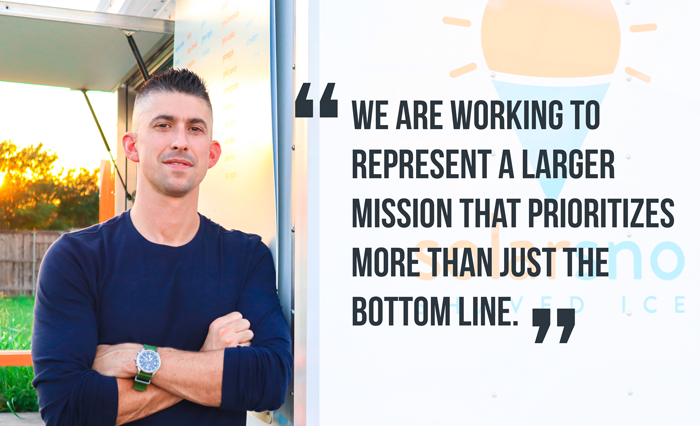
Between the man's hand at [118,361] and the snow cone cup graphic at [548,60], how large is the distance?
0.96 meters

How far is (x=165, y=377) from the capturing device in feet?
4.43

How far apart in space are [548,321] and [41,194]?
14.0 feet

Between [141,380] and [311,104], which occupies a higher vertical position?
[311,104]

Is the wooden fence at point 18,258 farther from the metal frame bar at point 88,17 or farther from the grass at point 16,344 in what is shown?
the metal frame bar at point 88,17

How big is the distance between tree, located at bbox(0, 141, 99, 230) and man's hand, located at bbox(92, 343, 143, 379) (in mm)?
3347

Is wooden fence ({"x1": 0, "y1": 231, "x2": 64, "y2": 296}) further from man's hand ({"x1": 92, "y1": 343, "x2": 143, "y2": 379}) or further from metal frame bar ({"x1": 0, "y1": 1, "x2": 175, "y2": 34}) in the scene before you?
man's hand ({"x1": 92, "y1": 343, "x2": 143, "y2": 379})

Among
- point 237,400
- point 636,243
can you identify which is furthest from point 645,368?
point 237,400

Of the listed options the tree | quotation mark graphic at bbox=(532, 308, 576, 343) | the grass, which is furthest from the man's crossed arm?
the tree

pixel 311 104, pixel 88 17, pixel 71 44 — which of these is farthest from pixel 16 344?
pixel 311 104

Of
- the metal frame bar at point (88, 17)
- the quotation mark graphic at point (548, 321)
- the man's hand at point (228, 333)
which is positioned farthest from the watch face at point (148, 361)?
the metal frame bar at point (88, 17)

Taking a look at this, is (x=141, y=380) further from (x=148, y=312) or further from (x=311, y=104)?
(x=311, y=104)

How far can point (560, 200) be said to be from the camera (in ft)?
4.23

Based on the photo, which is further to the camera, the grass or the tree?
the tree

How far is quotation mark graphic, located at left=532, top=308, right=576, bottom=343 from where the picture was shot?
4.16 feet
